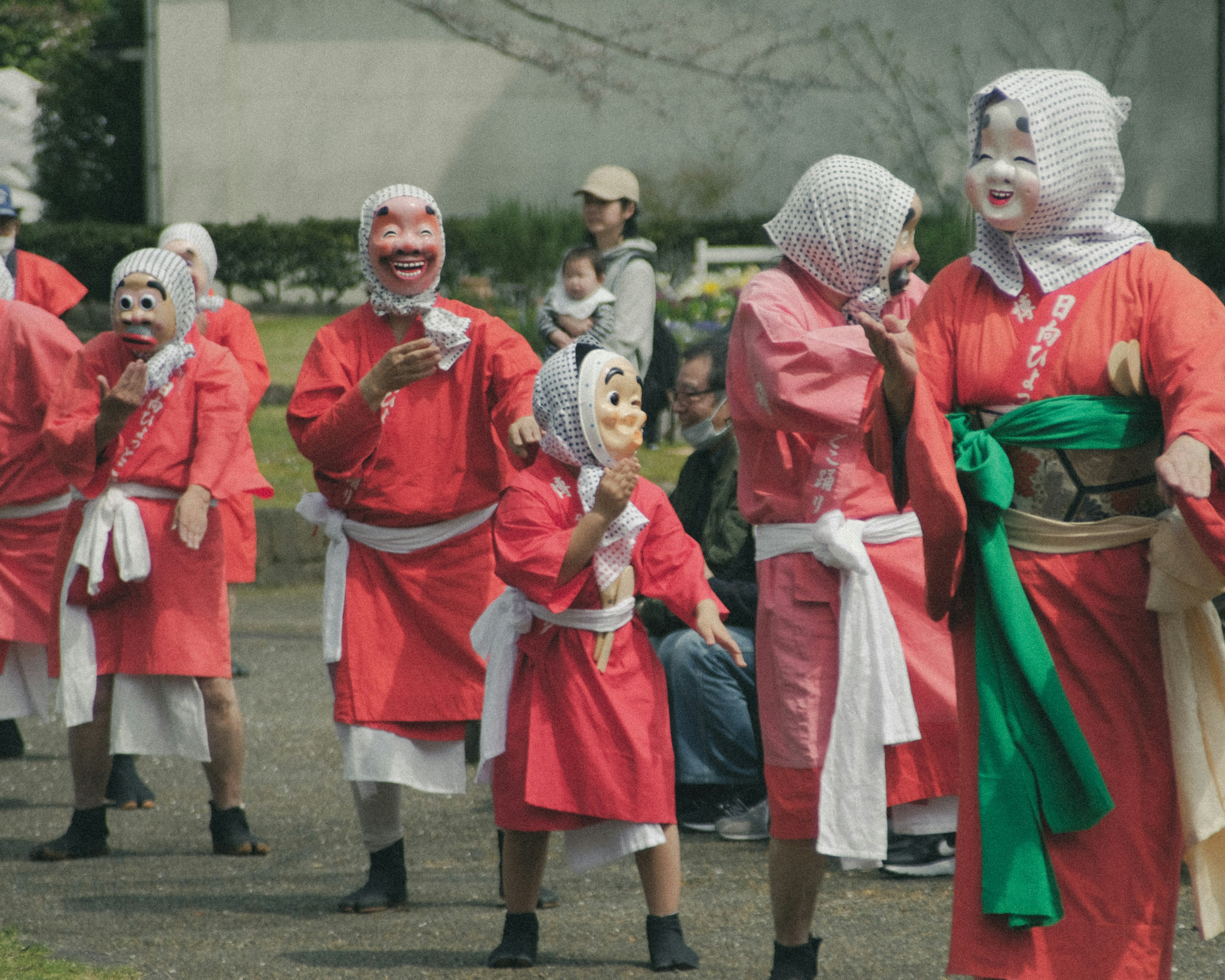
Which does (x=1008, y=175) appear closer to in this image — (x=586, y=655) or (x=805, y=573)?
(x=805, y=573)

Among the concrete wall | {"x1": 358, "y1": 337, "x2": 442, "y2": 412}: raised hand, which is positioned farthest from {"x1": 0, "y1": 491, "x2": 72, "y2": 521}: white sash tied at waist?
the concrete wall

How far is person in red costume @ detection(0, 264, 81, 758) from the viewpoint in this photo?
20.2 feet

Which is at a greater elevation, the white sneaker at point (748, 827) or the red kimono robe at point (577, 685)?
the red kimono robe at point (577, 685)

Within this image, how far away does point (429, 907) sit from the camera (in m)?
4.96

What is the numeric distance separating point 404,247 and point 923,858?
7.71 feet

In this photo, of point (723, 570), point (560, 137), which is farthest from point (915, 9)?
point (723, 570)

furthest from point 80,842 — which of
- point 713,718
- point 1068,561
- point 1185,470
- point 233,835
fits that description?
point 1185,470

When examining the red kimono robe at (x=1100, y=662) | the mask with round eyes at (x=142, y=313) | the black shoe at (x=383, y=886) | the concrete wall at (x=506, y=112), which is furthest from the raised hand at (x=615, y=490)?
the concrete wall at (x=506, y=112)

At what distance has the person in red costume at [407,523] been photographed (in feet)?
16.0

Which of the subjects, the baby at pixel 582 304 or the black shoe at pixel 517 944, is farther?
the baby at pixel 582 304

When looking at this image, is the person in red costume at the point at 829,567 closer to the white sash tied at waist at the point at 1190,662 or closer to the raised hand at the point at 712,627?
the raised hand at the point at 712,627

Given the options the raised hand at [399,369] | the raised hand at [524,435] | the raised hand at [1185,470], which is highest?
the raised hand at [399,369]

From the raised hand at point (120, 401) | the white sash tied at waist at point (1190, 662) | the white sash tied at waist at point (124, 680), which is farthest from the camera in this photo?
the white sash tied at waist at point (124, 680)

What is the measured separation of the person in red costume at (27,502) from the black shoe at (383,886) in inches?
70.1
